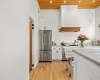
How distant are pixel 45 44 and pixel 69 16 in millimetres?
2103

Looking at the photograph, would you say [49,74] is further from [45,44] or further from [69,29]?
[69,29]

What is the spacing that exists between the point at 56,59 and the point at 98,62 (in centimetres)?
609

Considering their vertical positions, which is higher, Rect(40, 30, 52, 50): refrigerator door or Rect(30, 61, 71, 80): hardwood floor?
Rect(40, 30, 52, 50): refrigerator door

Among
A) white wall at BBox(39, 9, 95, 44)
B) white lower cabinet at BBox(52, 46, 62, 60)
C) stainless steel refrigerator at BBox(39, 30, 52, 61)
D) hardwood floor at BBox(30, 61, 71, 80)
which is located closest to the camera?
hardwood floor at BBox(30, 61, 71, 80)

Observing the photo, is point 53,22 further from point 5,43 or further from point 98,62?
point 98,62

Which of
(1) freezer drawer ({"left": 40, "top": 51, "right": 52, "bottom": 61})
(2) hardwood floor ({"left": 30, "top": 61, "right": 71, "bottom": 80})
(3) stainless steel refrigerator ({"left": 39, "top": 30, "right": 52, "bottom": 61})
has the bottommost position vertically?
(2) hardwood floor ({"left": 30, "top": 61, "right": 71, "bottom": 80})

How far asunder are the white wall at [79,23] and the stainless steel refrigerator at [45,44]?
0.80 meters

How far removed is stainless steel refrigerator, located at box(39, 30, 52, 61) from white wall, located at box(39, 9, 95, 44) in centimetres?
80

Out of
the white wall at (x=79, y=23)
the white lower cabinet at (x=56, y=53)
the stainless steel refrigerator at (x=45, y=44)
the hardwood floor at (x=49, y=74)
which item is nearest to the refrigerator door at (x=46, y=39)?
the stainless steel refrigerator at (x=45, y=44)

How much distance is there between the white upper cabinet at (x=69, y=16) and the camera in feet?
23.4

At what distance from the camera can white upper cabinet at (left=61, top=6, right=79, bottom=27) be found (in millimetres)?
7141

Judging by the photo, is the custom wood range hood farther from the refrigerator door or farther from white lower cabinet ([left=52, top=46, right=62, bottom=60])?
white lower cabinet ([left=52, top=46, right=62, bottom=60])

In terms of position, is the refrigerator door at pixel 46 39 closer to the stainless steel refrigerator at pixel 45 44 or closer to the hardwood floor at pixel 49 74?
the stainless steel refrigerator at pixel 45 44

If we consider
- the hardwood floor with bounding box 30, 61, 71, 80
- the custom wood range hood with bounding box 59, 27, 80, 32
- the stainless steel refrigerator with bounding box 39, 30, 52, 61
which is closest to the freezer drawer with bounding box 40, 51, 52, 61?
the stainless steel refrigerator with bounding box 39, 30, 52, 61
